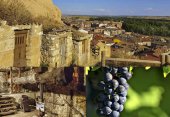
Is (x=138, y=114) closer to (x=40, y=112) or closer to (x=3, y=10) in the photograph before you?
(x=40, y=112)

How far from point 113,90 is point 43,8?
1769 mm

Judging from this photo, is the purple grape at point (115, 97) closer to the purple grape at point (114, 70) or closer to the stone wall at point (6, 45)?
the purple grape at point (114, 70)

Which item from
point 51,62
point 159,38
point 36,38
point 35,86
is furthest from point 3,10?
point 159,38

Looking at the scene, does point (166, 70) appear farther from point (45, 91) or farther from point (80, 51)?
point (80, 51)

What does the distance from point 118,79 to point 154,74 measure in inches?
4.1

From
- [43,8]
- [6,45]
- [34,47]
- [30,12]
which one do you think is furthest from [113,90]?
[43,8]

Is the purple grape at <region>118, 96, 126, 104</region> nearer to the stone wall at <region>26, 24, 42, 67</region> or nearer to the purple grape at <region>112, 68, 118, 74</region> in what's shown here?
the purple grape at <region>112, 68, 118, 74</region>

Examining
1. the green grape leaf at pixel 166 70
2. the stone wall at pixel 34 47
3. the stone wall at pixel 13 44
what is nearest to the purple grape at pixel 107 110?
the green grape leaf at pixel 166 70

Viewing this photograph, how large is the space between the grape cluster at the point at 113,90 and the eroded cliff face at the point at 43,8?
146cm

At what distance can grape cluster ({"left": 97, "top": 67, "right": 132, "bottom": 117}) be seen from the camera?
0.76 metres

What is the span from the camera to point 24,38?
5.21 ft

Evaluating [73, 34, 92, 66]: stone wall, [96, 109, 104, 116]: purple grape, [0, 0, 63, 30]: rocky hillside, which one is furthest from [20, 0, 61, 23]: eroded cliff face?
[96, 109, 104, 116]: purple grape

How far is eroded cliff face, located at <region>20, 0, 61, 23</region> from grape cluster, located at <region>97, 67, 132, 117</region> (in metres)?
1.46

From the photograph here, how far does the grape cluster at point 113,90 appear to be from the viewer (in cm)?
76
